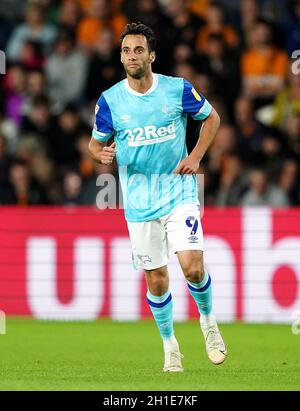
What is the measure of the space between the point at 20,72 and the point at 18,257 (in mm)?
3170

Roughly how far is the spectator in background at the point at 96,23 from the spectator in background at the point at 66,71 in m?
0.25

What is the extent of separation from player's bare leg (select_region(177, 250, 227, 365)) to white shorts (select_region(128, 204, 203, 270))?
8 cm

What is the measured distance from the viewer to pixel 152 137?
29.4 ft

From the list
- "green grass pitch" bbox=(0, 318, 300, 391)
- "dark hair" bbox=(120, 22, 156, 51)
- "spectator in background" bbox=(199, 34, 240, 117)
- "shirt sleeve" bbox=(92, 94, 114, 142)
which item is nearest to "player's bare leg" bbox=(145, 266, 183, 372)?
"green grass pitch" bbox=(0, 318, 300, 391)

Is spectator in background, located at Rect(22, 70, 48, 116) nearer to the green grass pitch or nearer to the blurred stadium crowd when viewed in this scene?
the blurred stadium crowd

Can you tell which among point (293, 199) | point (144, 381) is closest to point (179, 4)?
point (293, 199)

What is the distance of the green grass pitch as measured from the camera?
8148 mm

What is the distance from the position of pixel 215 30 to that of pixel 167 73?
94 cm

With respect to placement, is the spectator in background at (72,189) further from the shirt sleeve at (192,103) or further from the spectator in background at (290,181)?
the shirt sleeve at (192,103)

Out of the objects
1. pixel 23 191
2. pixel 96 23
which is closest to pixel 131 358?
pixel 23 191

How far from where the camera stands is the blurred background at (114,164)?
13.7 meters

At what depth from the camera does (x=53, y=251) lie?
1396 centimetres

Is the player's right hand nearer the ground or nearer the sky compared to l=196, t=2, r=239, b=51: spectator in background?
nearer the ground

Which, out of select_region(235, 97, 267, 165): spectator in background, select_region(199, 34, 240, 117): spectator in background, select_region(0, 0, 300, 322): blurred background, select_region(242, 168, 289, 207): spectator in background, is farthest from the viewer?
select_region(199, 34, 240, 117): spectator in background
